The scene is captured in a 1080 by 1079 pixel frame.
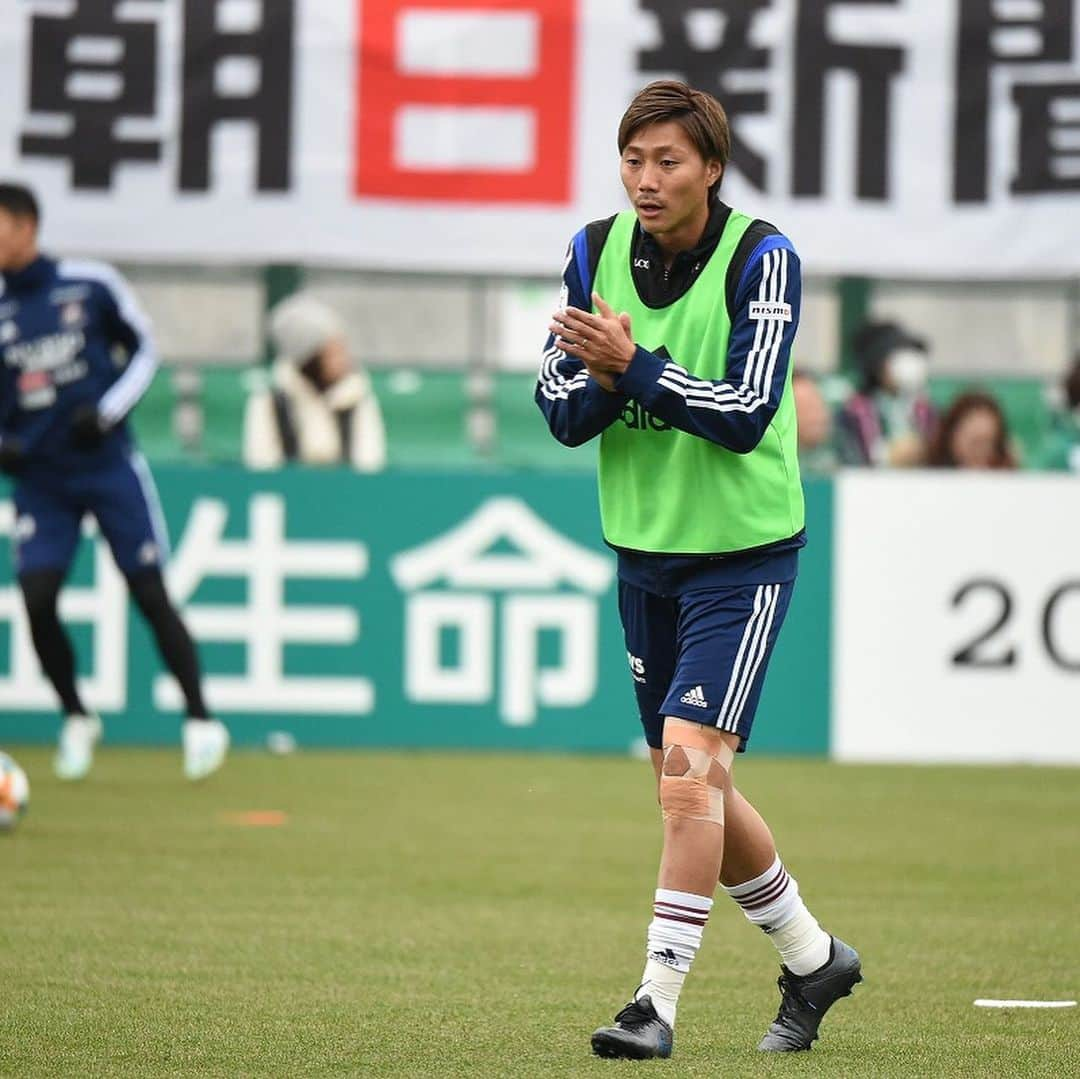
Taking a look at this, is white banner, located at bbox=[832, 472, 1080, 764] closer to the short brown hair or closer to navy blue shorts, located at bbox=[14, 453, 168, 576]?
navy blue shorts, located at bbox=[14, 453, 168, 576]

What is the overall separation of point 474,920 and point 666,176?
2.94 metres

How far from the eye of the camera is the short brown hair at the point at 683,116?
16.8ft

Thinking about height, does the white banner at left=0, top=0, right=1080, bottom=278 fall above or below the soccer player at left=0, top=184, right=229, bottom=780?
above

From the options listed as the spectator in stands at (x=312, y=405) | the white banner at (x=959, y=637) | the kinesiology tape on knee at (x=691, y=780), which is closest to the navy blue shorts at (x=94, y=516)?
the spectator in stands at (x=312, y=405)

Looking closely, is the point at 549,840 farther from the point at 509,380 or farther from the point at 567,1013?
the point at 509,380

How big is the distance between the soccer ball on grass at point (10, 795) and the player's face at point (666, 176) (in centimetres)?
475

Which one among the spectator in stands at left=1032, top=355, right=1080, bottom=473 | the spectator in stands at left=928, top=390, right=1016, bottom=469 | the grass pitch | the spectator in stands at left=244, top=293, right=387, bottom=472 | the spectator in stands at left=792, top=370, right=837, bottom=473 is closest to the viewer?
the grass pitch

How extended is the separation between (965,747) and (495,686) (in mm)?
2412

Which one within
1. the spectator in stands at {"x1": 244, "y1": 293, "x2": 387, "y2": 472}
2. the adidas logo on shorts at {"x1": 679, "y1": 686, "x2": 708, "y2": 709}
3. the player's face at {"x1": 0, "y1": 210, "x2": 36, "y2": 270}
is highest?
the player's face at {"x1": 0, "y1": 210, "x2": 36, "y2": 270}

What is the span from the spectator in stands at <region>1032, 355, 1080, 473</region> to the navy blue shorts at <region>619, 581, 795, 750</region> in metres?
8.04

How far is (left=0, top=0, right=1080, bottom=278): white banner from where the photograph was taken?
13.6m

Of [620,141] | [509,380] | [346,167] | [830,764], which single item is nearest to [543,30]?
[346,167]

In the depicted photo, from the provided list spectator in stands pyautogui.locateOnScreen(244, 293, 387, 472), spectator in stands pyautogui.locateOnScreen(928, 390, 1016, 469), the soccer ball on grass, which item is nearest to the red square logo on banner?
spectator in stands pyautogui.locateOnScreen(244, 293, 387, 472)

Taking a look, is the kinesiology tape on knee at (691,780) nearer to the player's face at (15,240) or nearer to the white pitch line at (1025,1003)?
the white pitch line at (1025,1003)
